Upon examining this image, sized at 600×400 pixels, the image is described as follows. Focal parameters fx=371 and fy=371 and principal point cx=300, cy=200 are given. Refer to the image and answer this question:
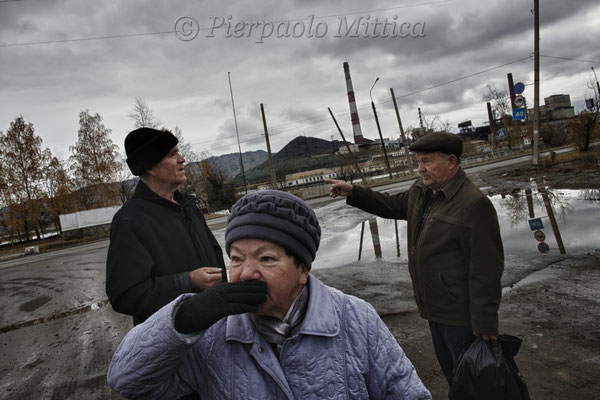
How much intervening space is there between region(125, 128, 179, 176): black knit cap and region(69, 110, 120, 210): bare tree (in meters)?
38.9

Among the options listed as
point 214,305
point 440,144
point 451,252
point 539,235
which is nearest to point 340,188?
point 440,144

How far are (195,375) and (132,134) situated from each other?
1435mm

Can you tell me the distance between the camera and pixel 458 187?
A: 8.04 feet

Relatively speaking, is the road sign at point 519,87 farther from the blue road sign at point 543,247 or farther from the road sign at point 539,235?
the blue road sign at point 543,247

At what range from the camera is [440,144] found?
8.28 ft

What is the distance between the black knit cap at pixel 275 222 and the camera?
4.18 ft

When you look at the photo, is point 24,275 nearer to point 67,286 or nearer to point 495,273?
point 67,286

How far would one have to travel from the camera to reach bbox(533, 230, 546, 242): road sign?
6842 mm

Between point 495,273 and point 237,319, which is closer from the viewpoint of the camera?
point 237,319

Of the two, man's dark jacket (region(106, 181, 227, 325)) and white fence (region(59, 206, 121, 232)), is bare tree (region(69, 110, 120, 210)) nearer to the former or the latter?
white fence (region(59, 206, 121, 232))

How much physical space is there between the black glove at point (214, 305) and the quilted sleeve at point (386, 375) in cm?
48

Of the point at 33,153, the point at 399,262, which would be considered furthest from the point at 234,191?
the point at 399,262

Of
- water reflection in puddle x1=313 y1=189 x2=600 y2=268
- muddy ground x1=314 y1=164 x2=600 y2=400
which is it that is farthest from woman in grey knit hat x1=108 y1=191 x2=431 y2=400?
water reflection in puddle x1=313 y1=189 x2=600 y2=268

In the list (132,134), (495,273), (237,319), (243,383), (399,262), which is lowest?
(399,262)
